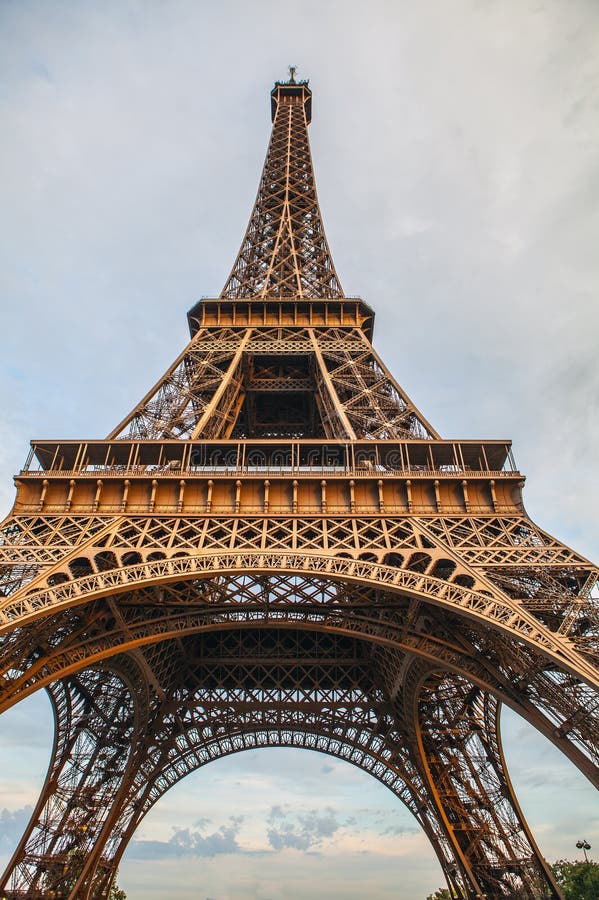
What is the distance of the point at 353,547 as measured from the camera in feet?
52.3

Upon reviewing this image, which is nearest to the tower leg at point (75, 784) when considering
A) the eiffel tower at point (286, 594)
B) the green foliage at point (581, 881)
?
the eiffel tower at point (286, 594)

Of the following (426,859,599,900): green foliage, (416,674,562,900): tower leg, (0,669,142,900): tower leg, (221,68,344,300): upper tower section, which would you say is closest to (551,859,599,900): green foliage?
(426,859,599,900): green foliage

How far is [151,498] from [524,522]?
10752 mm

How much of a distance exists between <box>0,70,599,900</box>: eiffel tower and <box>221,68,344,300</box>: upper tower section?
0.28m

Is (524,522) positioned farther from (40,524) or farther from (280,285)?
(280,285)

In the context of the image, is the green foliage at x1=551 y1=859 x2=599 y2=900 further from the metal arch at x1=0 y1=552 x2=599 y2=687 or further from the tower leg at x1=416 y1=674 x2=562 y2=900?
the metal arch at x1=0 y1=552 x2=599 y2=687

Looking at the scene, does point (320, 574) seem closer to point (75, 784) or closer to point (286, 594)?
point (286, 594)

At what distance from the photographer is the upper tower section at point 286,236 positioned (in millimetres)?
32125

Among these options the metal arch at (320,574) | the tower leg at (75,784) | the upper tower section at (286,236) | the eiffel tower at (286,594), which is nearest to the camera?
the metal arch at (320,574)

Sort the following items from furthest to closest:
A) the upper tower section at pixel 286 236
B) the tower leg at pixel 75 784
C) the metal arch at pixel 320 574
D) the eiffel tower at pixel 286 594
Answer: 1. the upper tower section at pixel 286 236
2. the tower leg at pixel 75 784
3. the eiffel tower at pixel 286 594
4. the metal arch at pixel 320 574

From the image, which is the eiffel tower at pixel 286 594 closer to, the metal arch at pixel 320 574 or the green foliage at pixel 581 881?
the metal arch at pixel 320 574

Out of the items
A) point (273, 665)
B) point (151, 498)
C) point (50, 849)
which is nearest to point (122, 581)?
point (151, 498)

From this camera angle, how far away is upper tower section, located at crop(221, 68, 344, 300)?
32125mm

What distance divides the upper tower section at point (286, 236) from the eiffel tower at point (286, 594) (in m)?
0.28
